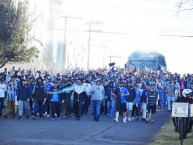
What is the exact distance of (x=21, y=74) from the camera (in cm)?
2628

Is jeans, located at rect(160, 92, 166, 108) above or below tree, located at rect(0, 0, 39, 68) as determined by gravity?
below

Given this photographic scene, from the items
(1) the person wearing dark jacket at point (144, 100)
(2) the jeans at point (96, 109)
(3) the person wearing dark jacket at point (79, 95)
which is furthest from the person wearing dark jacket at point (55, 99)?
(1) the person wearing dark jacket at point (144, 100)

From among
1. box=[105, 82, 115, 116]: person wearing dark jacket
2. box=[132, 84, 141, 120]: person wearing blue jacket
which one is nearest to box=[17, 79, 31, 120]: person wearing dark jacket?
box=[105, 82, 115, 116]: person wearing dark jacket

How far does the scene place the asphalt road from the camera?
47.9ft

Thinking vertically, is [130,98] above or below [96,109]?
above

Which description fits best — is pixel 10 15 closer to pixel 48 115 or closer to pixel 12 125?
pixel 48 115

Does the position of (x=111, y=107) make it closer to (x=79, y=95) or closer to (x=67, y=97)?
(x=67, y=97)

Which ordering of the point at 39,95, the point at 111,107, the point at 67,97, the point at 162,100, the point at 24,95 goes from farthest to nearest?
1. the point at 162,100
2. the point at 111,107
3. the point at 67,97
4. the point at 39,95
5. the point at 24,95

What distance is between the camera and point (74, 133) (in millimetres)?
16812

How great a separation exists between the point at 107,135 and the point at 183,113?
160 inches

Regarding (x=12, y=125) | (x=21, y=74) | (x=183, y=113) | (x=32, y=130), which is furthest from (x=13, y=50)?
(x=183, y=113)

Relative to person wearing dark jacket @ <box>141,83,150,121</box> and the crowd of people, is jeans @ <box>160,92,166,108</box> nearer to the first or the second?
the crowd of people

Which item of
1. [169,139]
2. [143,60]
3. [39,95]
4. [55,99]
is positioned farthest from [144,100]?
[143,60]

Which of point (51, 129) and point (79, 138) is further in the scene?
point (51, 129)
